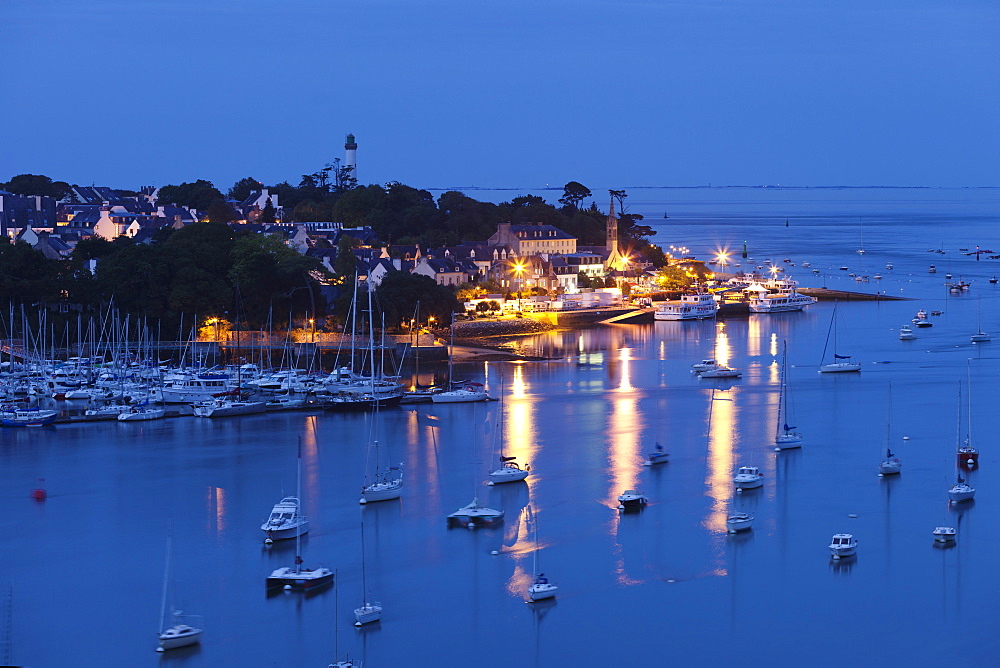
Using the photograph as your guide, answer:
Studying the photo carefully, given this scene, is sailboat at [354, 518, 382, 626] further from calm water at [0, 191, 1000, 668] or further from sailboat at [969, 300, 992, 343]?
sailboat at [969, 300, 992, 343]

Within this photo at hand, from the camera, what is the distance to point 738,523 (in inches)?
430

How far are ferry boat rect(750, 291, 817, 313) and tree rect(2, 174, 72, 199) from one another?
2122 centimetres

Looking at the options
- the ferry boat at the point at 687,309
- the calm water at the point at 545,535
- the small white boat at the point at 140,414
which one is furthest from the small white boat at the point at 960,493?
the ferry boat at the point at 687,309

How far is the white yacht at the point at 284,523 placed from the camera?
10.6m

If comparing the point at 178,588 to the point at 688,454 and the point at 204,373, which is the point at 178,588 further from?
the point at 204,373

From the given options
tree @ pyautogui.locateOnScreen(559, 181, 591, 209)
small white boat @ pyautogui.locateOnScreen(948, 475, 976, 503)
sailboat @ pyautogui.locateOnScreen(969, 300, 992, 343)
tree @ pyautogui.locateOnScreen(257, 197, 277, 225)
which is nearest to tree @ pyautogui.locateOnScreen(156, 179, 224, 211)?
tree @ pyautogui.locateOnScreen(257, 197, 277, 225)

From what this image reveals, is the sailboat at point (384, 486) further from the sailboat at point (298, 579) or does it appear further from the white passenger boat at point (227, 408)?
the white passenger boat at point (227, 408)

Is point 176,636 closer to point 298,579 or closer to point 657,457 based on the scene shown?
point 298,579

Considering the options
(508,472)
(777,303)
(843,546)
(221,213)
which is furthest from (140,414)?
(221,213)

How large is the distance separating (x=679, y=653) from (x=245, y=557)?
3415mm

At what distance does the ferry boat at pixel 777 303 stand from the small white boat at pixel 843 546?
1927cm

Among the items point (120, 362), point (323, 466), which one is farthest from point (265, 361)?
point (323, 466)

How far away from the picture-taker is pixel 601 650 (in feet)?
28.3

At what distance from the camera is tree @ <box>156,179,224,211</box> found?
39.0 meters
